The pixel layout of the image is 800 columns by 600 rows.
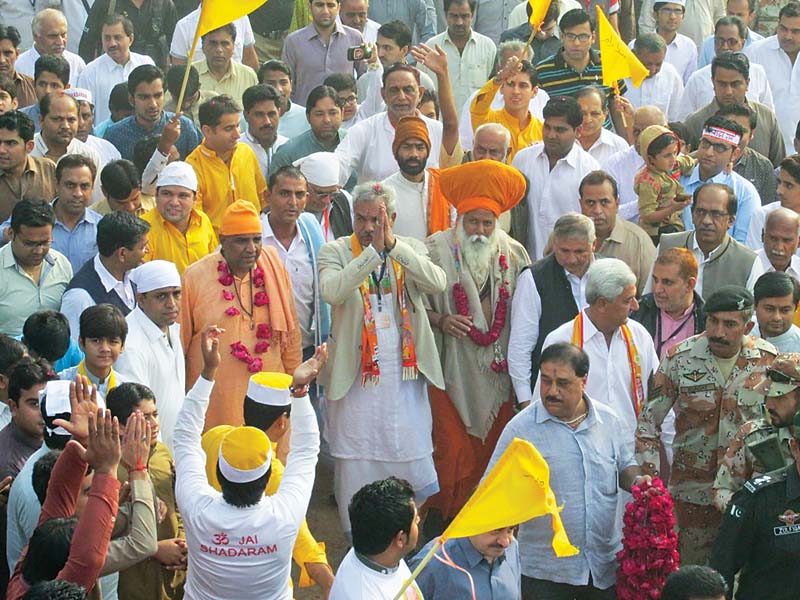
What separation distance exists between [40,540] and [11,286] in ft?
9.93

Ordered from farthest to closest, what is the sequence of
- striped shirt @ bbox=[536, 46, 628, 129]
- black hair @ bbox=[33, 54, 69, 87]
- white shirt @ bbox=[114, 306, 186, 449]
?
striped shirt @ bbox=[536, 46, 628, 129]
black hair @ bbox=[33, 54, 69, 87]
white shirt @ bbox=[114, 306, 186, 449]

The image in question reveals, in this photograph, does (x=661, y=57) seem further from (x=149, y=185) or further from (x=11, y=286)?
(x=11, y=286)

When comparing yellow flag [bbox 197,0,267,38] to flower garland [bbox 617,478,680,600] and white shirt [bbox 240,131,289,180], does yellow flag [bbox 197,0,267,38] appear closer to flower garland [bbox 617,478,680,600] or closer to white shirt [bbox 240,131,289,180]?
white shirt [bbox 240,131,289,180]

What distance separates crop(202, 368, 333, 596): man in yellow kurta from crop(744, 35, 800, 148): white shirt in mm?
7851

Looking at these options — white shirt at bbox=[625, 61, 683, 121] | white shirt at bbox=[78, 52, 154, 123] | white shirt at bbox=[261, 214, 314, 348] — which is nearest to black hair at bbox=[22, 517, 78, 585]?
white shirt at bbox=[261, 214, 314, 348]

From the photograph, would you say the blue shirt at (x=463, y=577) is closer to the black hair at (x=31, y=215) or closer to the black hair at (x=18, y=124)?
the black hair at (x=31, y=215)

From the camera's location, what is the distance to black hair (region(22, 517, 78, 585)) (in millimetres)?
5203

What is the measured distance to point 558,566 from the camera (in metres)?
6.84

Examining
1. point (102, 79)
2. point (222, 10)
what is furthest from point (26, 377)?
point (102, 79)

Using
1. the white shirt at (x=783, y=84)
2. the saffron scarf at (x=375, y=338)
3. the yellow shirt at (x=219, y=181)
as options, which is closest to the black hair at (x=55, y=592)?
the saffron scarf at (x=375, y=338)

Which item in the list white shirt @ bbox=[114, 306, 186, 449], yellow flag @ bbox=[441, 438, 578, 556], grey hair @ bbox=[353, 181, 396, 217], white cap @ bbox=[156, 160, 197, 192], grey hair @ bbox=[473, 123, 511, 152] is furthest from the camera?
grey hair @ bbox=[473, 123, 511, 152]

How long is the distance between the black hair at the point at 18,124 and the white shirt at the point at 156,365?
2.14m

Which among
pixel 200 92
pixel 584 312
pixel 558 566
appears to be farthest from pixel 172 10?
pixel 558 566

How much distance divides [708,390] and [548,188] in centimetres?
290
